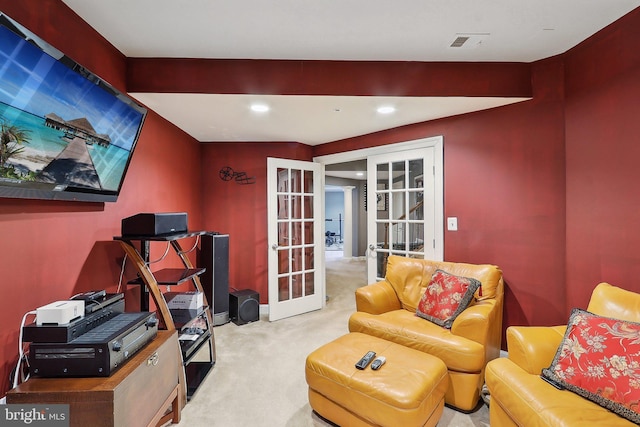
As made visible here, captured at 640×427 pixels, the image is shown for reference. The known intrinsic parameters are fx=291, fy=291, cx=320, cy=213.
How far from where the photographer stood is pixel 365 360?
68.3 inches

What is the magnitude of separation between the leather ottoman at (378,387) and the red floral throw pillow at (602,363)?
23.4 inches

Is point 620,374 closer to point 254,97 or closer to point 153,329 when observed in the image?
point 153,329

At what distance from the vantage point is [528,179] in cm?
248

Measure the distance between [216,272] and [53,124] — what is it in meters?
2.09

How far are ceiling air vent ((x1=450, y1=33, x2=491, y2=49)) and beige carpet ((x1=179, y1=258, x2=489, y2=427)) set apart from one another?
2.51m

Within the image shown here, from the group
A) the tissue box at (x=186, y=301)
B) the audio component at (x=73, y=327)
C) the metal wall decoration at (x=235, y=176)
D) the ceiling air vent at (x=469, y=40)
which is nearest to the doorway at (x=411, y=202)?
the ceiling air vent at (x=469, y=40)

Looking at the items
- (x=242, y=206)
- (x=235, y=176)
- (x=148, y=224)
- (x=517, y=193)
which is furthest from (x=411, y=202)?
(x=148, y=224)

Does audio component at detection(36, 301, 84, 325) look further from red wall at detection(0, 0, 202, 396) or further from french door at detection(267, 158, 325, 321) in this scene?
french door at detection(267, 158, 325, 321)

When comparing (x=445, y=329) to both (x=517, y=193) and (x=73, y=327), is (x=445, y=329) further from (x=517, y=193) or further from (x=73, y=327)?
(x=73, y=327)

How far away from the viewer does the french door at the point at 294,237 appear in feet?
11.8

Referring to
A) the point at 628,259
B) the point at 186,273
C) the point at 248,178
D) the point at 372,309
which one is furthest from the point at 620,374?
the point at 248,178

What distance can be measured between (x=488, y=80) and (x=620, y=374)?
2.10 m

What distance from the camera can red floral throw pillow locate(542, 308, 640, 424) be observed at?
1.26 meters

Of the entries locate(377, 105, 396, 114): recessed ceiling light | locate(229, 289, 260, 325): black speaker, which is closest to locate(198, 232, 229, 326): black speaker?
locate(229, 289, 260, 325): black speaker
